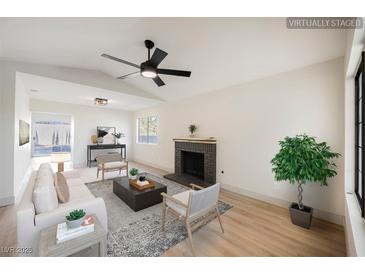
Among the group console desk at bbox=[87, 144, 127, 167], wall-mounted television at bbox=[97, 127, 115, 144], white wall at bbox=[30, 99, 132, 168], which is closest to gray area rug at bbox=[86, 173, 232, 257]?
console desk at bbox=[87, 144, 127, 167]

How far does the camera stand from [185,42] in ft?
8.16

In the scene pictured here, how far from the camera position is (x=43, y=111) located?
527 cm

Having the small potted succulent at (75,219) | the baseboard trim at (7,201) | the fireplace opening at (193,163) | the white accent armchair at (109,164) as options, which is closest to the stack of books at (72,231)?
the small potted succulent at (75,219)

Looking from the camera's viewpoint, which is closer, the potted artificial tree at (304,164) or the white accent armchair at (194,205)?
the white accent armchair at (194,205)

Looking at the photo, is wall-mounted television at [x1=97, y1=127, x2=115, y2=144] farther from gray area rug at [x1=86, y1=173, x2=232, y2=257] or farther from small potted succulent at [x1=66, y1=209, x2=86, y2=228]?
small potted succulent at [x1=66, y1=209, x2=86, y2=228]

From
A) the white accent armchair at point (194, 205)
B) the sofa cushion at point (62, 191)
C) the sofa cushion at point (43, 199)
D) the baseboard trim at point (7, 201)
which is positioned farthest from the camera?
the baseboard trim at point (7, 201)

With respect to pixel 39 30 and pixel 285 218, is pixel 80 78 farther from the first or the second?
pixel 285 218

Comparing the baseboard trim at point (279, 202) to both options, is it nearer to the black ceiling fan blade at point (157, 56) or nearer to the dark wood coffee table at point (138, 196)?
the dark wood coffee table at point (138, 196)

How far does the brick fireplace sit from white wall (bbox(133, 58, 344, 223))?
209 mm

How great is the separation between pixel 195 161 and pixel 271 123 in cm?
232

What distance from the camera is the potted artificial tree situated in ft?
6.72

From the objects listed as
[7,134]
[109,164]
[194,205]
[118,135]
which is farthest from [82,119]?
[194,205]

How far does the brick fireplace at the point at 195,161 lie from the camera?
3.89 metres

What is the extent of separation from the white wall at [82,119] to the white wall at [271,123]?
4009 millimetres
